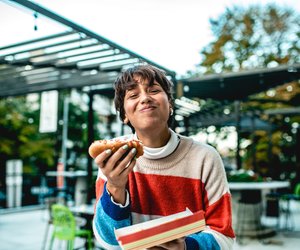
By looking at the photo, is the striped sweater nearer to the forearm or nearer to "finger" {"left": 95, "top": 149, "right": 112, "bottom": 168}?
the forearm

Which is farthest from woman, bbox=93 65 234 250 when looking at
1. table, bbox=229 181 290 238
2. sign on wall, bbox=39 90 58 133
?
sign on wall, bbox=39 90 58 133

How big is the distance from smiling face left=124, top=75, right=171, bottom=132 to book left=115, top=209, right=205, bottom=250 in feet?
1.44

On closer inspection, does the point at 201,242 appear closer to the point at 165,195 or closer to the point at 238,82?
the point at 165,195

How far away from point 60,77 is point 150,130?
551 centimetres

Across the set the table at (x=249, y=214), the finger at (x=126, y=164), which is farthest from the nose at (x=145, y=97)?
the table at (x=249, y=214)

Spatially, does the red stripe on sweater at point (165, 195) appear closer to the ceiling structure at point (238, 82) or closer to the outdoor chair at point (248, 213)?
the ceiling structure at point (238, 82)

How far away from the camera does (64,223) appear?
4887 mm

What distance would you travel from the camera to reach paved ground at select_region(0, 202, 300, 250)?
6.49 m

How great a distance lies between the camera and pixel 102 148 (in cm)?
122

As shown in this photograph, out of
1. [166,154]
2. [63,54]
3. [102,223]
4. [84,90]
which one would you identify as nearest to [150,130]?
[166,154]

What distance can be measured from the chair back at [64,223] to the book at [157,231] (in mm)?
3982

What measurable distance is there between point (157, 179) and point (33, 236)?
7.30m

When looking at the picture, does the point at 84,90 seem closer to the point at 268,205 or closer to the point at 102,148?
the point at 268,205

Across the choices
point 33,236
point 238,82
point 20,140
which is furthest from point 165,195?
point 20,140
